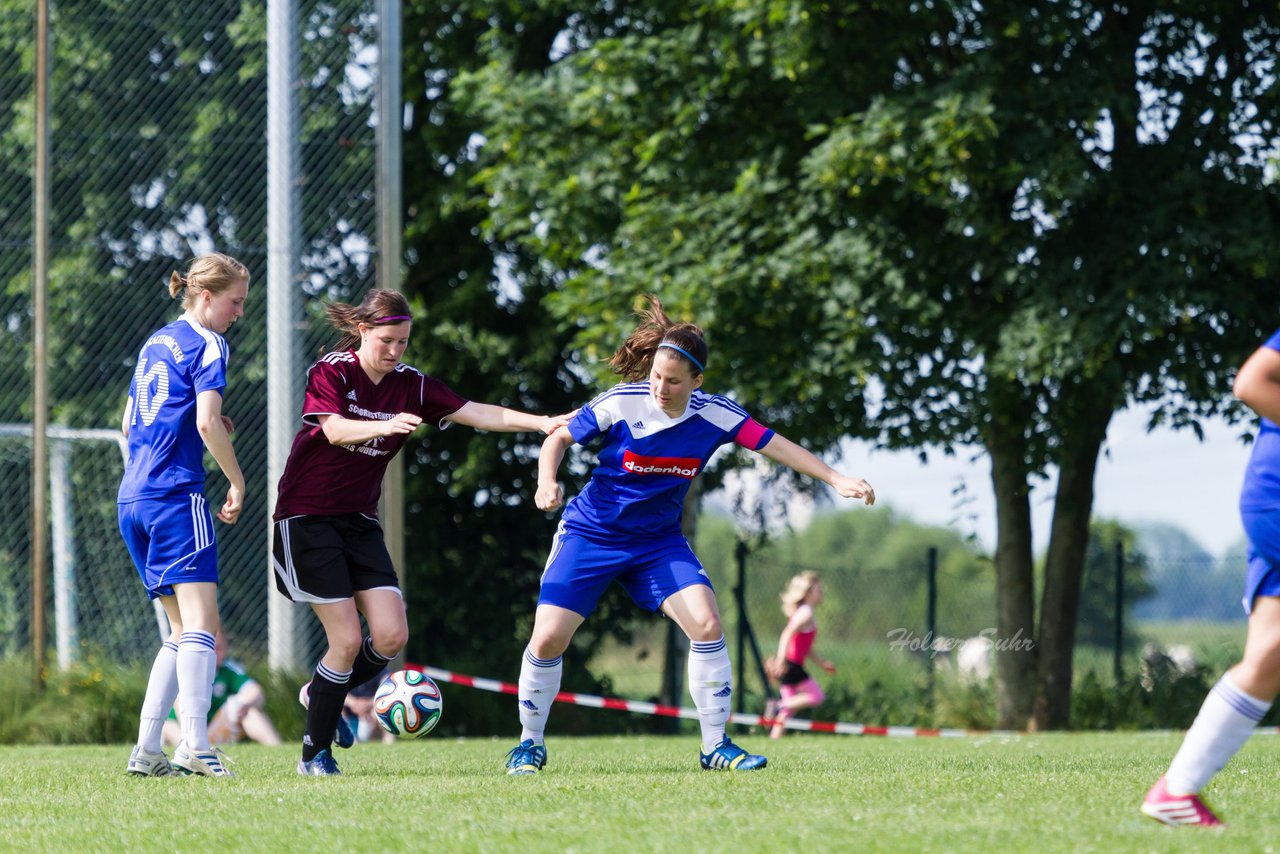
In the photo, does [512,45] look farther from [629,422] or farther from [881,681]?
[629,422]

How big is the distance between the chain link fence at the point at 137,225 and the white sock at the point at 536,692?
8141 mm

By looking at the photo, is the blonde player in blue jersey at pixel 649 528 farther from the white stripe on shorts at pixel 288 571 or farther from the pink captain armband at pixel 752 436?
the white stripe on shorts at pixel 288 571

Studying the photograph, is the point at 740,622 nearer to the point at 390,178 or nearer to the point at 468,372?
the point at 468,372

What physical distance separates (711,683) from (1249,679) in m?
2.60

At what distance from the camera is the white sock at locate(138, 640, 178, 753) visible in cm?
652

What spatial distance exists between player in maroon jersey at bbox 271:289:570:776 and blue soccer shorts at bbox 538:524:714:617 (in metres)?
0.55

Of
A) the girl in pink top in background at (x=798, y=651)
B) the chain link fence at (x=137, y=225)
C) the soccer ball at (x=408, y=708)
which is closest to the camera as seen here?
the soccer ball at (x=408, y=708)

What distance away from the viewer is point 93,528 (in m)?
16.1

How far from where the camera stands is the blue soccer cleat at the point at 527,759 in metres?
6.57

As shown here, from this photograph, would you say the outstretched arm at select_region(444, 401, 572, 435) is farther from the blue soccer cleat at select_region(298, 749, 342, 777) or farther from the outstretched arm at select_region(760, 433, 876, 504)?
the blue soccer cleat at select_region(298, 749, 342, 777)

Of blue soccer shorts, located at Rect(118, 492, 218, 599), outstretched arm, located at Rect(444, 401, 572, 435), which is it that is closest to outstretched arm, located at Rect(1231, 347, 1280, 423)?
→ outstretched arm, located at Rect(444, 401, 572, 435)

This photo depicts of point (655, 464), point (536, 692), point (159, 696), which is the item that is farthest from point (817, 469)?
point (159, 696)

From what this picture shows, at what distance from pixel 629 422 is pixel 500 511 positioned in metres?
13.2

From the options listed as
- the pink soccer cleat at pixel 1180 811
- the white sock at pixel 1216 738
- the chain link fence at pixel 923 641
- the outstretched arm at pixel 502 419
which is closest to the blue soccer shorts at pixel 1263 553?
the white sock at pixel 1216 738
